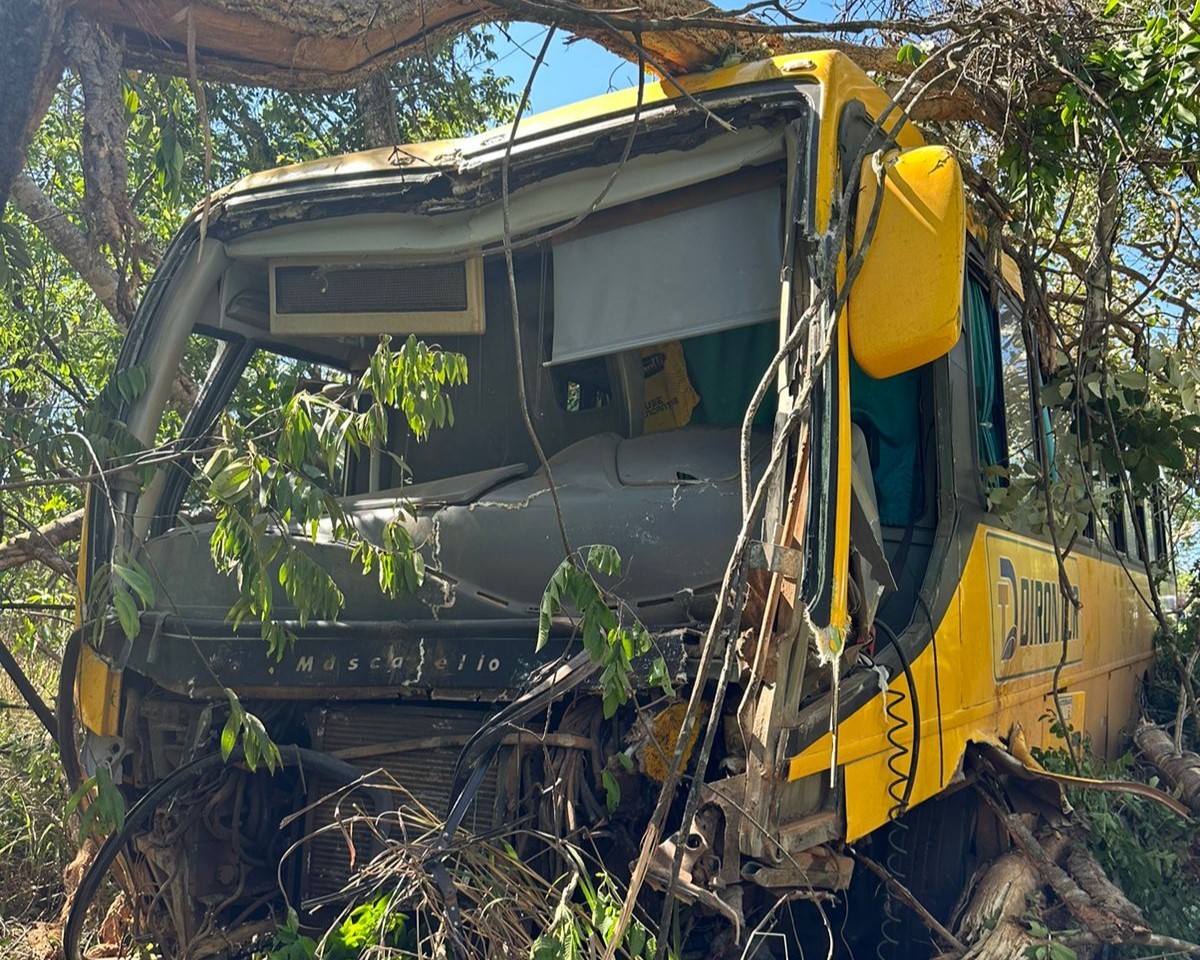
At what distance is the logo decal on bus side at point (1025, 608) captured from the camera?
13.7ft

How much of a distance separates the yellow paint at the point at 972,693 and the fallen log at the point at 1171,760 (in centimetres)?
51

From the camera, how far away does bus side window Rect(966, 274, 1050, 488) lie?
4371mm

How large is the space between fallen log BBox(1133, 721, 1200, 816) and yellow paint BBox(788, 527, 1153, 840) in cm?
51

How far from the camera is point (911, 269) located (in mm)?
2891

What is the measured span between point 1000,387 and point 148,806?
3.50 meters

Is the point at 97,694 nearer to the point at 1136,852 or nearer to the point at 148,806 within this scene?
the point at 148,806

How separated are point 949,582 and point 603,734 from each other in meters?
1.36

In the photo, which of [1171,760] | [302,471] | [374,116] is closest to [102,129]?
[302,471]

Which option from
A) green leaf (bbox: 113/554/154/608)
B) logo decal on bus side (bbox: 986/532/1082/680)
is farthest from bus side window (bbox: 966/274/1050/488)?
green leaf (bbox: 113/554/154/608)

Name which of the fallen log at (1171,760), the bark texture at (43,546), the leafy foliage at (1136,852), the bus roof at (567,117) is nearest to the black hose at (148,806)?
the bus roof at (567,117)

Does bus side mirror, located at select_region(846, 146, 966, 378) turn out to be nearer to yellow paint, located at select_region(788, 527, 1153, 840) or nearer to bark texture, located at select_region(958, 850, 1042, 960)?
yellow paint, located at select_region(788, 527, 1153, 840)

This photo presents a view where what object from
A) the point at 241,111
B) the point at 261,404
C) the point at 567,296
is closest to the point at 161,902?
the point at 261,404

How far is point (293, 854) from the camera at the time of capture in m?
3.51

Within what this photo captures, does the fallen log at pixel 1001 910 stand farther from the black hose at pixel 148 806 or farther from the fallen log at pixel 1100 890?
the black hose at pixel 148 806
